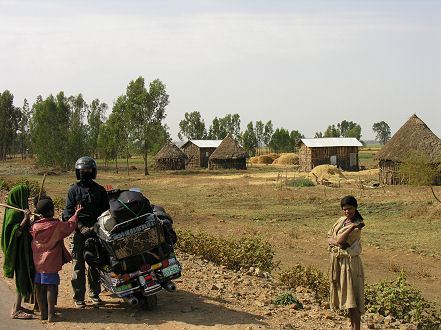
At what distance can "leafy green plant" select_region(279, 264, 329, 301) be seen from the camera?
23.5ft

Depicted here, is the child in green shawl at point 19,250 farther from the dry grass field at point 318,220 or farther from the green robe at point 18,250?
the dry grass field at point 318,220

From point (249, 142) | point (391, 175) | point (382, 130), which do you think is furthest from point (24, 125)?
point (382, 130)

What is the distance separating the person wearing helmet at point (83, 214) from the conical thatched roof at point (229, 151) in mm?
44050

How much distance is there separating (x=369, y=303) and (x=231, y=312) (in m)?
2.39

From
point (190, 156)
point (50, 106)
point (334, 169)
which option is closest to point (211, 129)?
point (190, 156)

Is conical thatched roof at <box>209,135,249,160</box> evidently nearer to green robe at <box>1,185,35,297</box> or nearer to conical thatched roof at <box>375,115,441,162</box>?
conical thatched roof at <box>375,115,441,162</box>

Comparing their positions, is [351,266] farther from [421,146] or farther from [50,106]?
[50,106]

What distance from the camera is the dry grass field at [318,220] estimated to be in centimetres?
1087

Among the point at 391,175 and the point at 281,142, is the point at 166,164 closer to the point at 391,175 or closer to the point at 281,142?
the point at 391,175

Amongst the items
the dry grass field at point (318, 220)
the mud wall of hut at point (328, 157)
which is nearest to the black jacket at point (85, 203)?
the dry grass field at point (318, 220)

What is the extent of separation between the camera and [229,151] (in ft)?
165

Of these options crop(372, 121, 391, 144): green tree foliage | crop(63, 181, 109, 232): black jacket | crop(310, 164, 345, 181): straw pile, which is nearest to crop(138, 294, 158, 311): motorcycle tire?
crop(63, 181, 109, 232): black jacket

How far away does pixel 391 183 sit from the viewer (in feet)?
93.8

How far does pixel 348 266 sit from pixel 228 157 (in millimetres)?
44742
